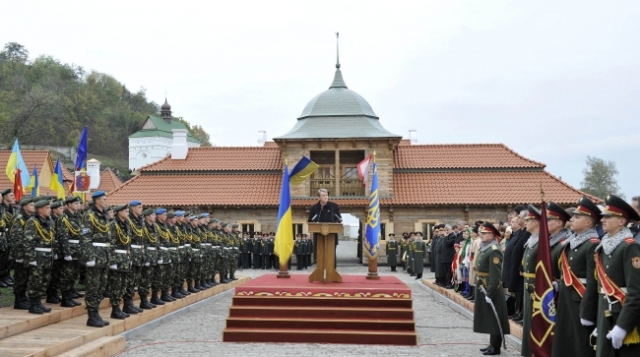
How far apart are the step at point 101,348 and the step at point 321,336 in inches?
65.1

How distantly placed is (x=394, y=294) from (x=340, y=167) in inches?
805

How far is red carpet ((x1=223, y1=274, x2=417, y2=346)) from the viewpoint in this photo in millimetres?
9289

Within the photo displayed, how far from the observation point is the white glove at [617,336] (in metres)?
4.73

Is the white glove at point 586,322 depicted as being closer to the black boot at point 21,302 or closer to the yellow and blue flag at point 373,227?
the yellow and blue flag at point 373,227

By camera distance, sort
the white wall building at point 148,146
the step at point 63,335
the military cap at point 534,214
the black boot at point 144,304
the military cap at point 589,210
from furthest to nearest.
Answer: the white wall building at point 148,146, the black boot at point 144,304, the military cap at point 534,214, the step at point 63,335, the military cap at point 589,210

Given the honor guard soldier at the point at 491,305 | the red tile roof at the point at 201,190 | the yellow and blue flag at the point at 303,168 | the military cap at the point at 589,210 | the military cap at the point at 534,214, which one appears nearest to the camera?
the military cap at the point at 589,210

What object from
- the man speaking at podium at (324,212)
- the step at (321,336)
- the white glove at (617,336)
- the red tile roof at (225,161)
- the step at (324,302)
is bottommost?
the step at (321,336)

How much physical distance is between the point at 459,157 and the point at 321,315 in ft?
74.6

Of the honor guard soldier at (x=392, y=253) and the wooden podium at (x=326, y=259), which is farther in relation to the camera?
the honor guard soldier at (x=392, y=253)

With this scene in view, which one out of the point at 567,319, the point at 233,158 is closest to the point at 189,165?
the point at 233,158

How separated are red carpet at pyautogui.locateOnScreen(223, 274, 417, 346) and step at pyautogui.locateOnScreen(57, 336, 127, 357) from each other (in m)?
1.67

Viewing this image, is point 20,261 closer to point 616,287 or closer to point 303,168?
point 303,168

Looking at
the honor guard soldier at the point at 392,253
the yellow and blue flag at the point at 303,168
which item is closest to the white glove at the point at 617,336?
the yellow and blue flag at the point at 303,168

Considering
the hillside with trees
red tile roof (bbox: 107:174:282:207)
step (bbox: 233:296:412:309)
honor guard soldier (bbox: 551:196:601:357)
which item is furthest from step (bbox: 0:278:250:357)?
the hillside with trees
